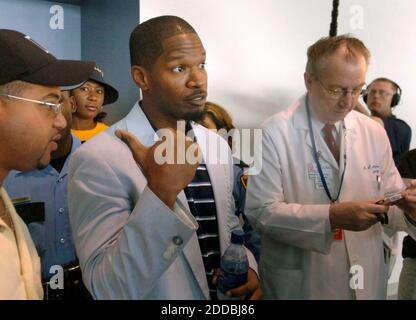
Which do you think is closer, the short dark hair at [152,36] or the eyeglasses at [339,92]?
the short dark hair at [152,36]

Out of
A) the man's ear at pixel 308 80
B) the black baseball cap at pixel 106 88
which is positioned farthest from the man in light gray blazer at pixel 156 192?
the man's ear at pixel 308 80

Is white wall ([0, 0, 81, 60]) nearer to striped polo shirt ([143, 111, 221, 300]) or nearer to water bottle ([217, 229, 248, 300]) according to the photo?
striped polo shirt ([143, 111, 221, 300])

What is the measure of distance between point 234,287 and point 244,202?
270 millimetres

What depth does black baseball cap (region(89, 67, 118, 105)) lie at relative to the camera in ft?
3.18

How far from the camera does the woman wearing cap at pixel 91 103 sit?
96 cm

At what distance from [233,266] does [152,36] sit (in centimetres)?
52

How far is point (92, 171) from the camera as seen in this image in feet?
2.51

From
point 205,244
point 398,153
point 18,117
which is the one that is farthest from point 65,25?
point 398,153

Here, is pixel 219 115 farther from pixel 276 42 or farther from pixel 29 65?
pixel 29 65

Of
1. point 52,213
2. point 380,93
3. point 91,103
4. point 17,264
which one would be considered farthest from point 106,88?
point 380,93

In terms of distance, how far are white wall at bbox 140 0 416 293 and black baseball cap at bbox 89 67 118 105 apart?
0.24 m

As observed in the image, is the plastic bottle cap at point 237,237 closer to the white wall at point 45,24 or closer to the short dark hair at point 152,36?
the short dark hair at point 152,36

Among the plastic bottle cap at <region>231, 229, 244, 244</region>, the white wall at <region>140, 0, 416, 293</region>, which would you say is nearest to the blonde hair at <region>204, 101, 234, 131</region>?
the white wall at <region>140, 0, 416, 293</region>
